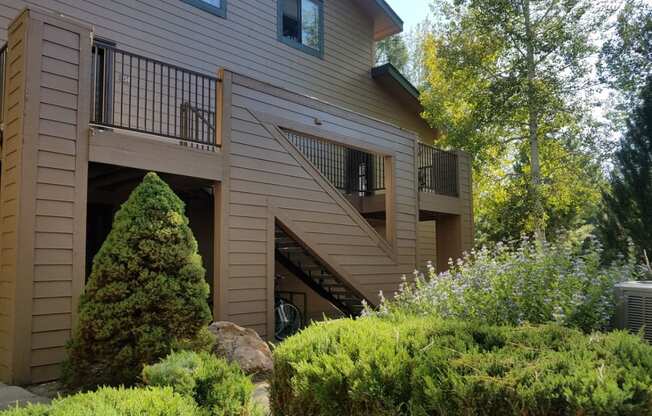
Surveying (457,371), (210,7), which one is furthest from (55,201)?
(210,7)

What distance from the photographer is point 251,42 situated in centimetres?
1060

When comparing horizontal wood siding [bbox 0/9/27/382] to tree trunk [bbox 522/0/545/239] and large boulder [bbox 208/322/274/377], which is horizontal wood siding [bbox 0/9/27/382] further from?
tree trunk [bbox 522/0/545/239]

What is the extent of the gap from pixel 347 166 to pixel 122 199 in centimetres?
493

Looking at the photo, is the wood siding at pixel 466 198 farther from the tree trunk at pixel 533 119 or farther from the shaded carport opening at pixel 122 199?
the shaded carport opening at pixel 122 199

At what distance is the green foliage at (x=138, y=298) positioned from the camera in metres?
4.73

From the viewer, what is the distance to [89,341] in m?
4.79

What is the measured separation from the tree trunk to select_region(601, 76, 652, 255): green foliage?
1573 millimetres

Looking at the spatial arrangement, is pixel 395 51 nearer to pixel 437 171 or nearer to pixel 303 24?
pixel 303 24

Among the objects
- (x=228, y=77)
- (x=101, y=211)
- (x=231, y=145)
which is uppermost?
(x=228, y=77)

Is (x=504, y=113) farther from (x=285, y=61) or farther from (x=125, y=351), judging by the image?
(x=125, y=351)

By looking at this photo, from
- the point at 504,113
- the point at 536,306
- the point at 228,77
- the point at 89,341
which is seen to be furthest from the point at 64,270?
the point at 504,113

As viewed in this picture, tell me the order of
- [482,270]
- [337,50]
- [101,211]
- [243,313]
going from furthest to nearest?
[337,50]
[101,211]
[243,313]
[482,270]

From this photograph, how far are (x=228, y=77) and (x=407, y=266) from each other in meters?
4.88

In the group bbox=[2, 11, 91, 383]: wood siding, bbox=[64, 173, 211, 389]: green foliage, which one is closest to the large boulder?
bbox=[64, 173, 211, 389]: green foliage
